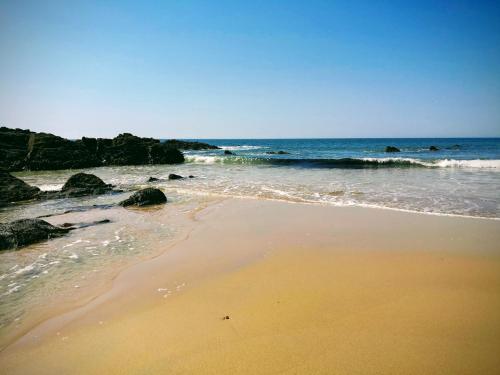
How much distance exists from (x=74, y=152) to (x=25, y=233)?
22.8 m

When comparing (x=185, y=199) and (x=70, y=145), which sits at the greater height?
(x=70, y=145)

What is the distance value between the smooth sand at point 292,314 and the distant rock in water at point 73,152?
24.1 metres

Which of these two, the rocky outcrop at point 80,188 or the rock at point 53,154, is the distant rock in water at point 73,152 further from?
the rocky outcrop at point 80,188

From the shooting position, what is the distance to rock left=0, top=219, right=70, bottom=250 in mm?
5699

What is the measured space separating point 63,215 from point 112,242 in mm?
3473

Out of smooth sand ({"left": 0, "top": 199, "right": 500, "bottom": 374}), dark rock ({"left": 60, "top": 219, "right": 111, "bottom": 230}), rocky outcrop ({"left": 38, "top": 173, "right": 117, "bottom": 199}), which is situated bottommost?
smooth sand ({"left": 0, "top": 199, "right": 500, "bottom": 374})

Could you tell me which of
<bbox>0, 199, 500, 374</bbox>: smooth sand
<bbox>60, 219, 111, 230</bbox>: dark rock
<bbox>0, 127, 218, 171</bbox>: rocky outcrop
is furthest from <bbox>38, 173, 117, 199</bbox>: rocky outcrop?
<bbox>0, 127, 218, 171</bbox>: rocky outcrop

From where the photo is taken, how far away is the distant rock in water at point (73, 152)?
2411 cm

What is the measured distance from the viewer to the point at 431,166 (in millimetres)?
22844

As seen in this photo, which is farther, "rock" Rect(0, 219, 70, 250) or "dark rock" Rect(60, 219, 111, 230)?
"dark rock" Rect(60, 219, 111, 230)

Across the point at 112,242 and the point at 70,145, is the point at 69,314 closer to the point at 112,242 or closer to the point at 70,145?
the point at 112,242

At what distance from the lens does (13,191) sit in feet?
35.4

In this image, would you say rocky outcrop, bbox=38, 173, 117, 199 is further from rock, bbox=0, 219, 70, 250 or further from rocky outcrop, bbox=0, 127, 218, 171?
rocky outcrop, bbox=0, 127, 218, 171

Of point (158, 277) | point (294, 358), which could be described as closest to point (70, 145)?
point (158, 277)
